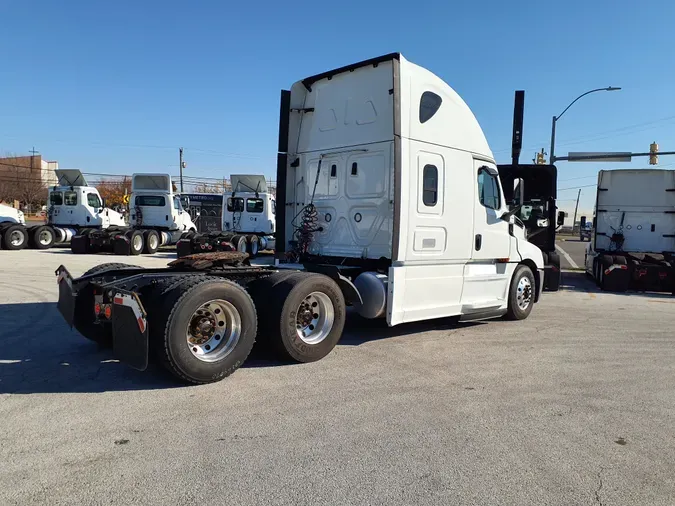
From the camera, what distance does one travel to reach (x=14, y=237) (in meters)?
23.8

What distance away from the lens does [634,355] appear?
283 inches

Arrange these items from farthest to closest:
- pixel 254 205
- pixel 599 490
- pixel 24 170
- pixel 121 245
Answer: pixel 24 170 → pixel 254 205 → pixel 121 245 → pixel 599 490

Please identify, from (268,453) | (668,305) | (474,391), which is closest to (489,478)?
(268,453)

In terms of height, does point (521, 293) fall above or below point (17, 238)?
above

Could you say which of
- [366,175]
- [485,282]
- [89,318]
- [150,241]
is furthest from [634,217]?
[150,241]

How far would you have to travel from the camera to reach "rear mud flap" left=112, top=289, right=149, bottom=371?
4848 mm

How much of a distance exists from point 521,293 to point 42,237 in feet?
74.6

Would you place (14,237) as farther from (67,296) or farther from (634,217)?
(634,217)

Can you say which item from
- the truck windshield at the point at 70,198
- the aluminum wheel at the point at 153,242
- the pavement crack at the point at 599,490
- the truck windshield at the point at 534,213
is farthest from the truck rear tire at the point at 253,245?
the pavement crack at the point at 599,490

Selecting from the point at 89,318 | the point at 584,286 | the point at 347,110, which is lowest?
the point at 584,286

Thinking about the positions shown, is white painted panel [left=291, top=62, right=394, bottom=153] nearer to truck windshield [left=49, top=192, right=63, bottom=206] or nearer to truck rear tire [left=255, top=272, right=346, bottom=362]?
truck rear tire [left=255, top=272, right=346, bottom=362]

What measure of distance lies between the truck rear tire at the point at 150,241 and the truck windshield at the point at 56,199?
531 cm

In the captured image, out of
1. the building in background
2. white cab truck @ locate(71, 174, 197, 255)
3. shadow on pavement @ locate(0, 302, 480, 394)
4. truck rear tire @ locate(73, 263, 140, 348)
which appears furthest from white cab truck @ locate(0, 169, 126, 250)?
the building in background

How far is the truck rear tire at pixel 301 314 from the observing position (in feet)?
19.2
